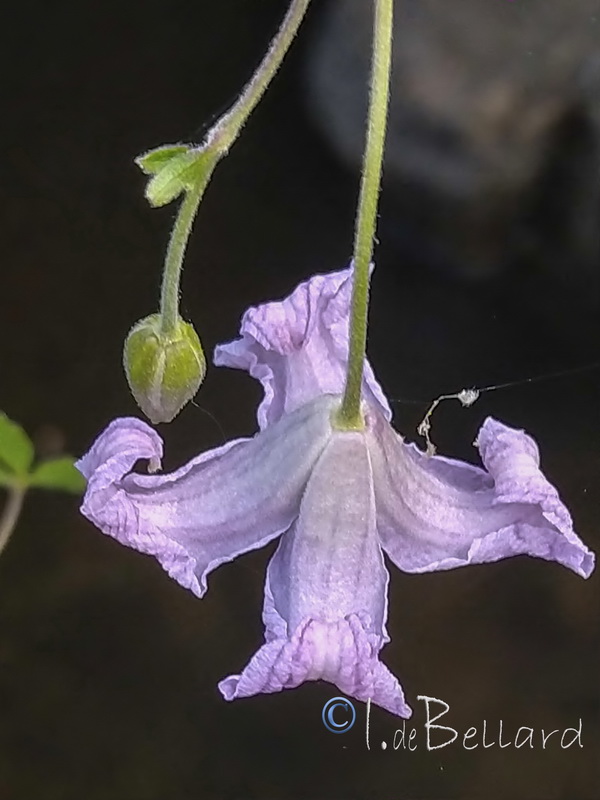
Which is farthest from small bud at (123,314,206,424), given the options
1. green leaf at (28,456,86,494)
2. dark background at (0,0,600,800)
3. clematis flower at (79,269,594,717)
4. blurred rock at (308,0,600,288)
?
blurred rock at (308,0,600,288)

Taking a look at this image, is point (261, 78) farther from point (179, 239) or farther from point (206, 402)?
point (206, 402)

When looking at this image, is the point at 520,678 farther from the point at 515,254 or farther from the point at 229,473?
the point at 229,473

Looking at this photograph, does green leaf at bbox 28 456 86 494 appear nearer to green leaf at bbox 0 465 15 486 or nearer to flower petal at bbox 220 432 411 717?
green leaf at bbox 0 465 15 486

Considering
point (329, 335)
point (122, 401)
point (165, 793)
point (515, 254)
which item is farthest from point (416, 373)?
point (165, 793)

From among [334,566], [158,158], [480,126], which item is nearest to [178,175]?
[158,158]

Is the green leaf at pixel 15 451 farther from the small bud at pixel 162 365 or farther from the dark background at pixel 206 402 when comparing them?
the small bud at pixel 162 365

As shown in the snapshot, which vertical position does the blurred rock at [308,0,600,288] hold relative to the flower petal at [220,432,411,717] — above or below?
above

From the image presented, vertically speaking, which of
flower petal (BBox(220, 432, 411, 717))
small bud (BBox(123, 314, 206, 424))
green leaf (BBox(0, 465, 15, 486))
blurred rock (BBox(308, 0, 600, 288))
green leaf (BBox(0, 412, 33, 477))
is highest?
blurred rock (BBox(308, 0, 600, 288))
